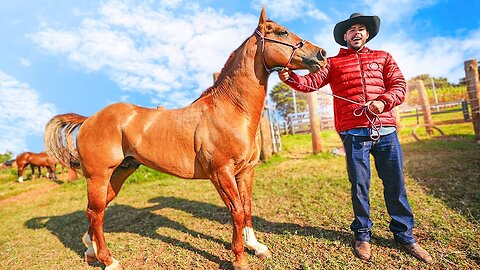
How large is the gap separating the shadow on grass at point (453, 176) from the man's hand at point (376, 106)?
2.06m

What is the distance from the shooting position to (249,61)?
9.34 ft

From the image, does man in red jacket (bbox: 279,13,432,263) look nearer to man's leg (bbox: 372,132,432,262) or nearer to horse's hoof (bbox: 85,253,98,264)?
man's leg (bbox: 372,132,432,262)

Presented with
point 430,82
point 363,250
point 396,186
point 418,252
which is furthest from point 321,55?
point 430,82

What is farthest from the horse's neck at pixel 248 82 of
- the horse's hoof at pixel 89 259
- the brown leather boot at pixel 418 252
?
the horse's hoof at pixel 89 259

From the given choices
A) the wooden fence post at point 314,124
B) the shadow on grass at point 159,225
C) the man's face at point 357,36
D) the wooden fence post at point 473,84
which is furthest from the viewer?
the wooden fence post at point 314,124

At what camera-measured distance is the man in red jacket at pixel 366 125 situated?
2881mm

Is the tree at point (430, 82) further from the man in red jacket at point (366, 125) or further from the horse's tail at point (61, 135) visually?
the horse's tail at point (61, 135)

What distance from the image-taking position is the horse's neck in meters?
2.84

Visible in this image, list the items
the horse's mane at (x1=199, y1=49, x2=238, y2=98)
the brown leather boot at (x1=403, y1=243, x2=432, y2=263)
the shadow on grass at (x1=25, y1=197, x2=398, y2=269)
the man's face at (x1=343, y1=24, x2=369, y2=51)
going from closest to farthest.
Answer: the brown leather boot at (x1=403, y1=243, x2=432, y2=263) → the man's face at (x1=343, y1=24, x2=369, y2=51) → the horse's mane at (x1=199, y1=49, x2=238, y2=98) → the shadow on grass at (x1=25, y1=197, x2=398, y2=269)

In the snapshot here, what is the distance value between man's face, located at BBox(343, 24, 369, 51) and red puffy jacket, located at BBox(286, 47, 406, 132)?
0.20 ft

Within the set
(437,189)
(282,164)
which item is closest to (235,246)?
(437,189)

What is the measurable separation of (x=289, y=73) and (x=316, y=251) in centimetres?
203

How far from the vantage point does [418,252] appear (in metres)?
2.68

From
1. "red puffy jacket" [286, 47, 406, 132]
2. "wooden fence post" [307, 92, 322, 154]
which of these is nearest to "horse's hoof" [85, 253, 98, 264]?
"red puffy jacket" [286, 47, 406, 132]
